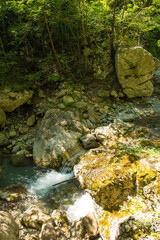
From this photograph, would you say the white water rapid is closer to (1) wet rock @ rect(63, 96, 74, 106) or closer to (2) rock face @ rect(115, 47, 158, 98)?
(1) wet rock @ rect(63, 96, 74, 106)

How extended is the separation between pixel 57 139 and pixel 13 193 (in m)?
2.44

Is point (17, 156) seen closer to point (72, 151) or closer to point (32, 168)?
point (32, 168)

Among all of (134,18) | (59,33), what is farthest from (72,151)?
(59,33)

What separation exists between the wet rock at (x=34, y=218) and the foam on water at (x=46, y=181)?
1.02 meters

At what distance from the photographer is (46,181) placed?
5.40 metres

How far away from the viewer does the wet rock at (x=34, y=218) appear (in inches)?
145

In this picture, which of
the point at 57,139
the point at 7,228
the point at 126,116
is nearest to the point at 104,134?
the point at 57,139

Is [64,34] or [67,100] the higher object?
[64,34]

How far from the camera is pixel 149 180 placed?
11.1 ft

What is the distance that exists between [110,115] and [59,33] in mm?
7442

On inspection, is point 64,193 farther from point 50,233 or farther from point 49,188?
point 50,233

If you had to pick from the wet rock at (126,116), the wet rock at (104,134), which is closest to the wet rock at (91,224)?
the wet rock at (104,134)

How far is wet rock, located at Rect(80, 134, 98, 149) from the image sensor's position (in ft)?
20.0

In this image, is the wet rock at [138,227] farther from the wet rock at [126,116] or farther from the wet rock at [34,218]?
the wet rock at [126,116]
